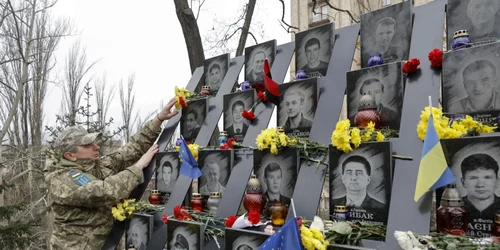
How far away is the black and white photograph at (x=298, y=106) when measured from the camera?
2.59 meters

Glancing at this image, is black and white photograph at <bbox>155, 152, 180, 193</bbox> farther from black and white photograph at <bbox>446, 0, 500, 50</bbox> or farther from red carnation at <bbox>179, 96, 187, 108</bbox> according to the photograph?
black and white photograph at <bbox>446, 0, 500, 50</bbox>

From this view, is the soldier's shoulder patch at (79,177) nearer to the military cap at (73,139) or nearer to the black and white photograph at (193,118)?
the military cap at (73,139)

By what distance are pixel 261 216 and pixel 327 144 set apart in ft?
1.91

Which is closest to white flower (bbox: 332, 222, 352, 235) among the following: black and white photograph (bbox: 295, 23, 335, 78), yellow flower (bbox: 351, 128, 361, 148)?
yellow flower (bbox: 351, 128, 361, 148)

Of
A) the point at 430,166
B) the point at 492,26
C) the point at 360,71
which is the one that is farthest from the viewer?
the point at 360,71

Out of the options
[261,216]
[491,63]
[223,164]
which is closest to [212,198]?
[223,164]

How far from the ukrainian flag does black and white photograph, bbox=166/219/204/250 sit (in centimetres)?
138

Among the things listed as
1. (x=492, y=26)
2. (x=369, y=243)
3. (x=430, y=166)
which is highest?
(x=492, y=26)

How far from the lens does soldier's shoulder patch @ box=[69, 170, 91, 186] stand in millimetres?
3031

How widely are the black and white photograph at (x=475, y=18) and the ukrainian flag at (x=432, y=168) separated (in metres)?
0.62

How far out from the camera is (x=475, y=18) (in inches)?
80.7

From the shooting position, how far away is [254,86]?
10.0 feet

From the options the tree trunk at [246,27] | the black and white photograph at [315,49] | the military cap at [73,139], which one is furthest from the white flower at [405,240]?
the tree trunk at [246,27]

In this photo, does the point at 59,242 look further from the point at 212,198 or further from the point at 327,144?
the point at 327,144
